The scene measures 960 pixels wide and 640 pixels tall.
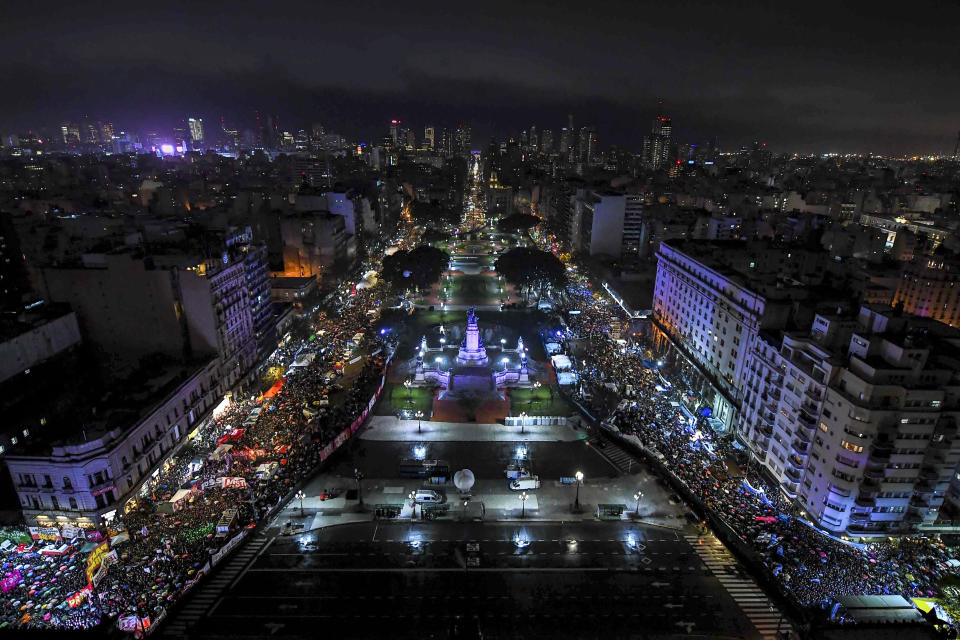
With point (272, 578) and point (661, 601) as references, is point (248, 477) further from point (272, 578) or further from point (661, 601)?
point (661, 601)

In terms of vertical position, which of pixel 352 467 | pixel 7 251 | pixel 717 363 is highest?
pixel 7 251

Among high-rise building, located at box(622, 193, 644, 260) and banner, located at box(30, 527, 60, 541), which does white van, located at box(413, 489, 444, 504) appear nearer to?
banner, located at box(30, 527, 60, 541)

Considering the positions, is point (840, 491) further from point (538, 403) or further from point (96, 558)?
point (96, 558)

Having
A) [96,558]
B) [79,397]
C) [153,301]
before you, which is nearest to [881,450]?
[96,558]

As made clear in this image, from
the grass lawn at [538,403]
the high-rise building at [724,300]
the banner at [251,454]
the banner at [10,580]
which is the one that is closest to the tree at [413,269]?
the grass lawn at [538,403]

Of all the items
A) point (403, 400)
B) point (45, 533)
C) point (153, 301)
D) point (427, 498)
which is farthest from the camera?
point (403, 400)

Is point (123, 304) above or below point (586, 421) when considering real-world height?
above

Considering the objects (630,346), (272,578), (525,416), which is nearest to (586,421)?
(525,416)
